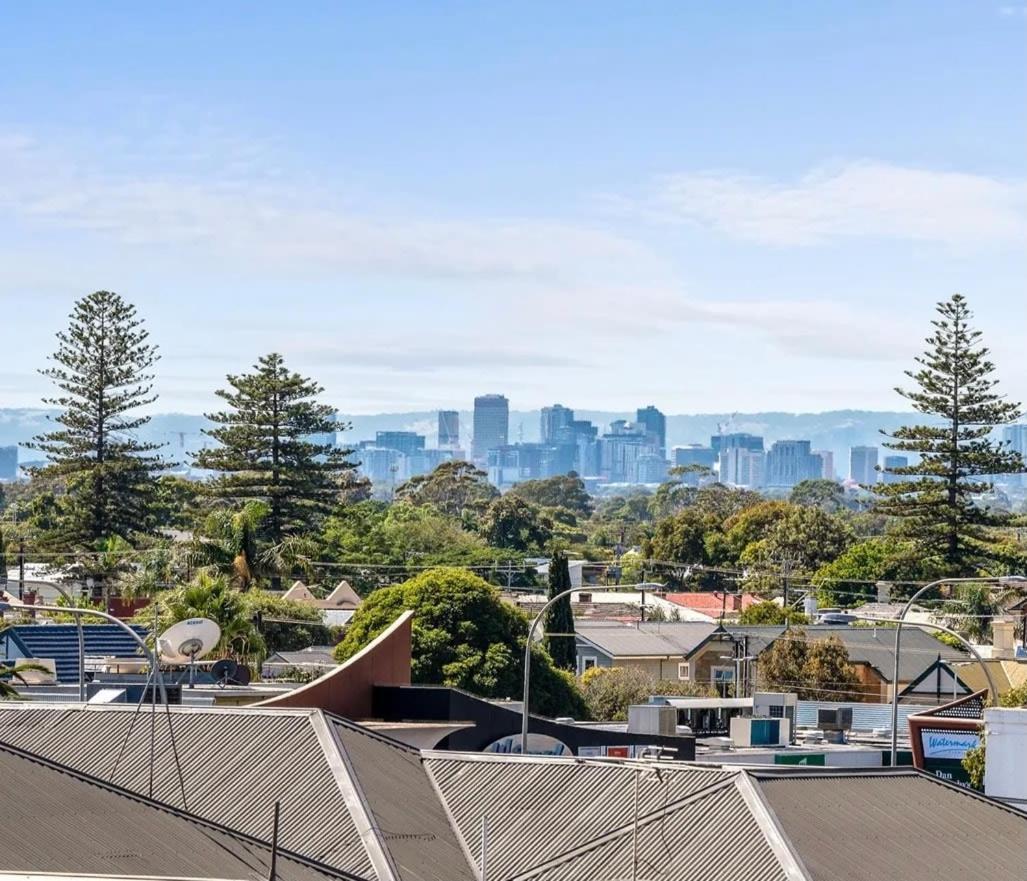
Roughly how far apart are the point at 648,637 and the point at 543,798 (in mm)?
57196

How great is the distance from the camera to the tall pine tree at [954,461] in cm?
10194


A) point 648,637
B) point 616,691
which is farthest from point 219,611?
point 648,637

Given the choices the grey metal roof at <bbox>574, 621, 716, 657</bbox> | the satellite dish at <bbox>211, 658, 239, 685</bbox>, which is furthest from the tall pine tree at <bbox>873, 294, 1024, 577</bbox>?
the satellite dish at <bbox>211, 658, 239, 685</bbox>

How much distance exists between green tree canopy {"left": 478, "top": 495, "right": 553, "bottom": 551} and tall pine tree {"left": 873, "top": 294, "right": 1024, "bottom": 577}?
158 feet

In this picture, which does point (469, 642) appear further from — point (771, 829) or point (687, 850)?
point (771, 829)

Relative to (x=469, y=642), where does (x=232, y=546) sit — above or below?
above

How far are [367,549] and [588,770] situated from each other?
297 ft

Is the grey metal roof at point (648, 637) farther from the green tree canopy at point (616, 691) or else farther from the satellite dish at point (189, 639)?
the satellite dish at point (189, 639)

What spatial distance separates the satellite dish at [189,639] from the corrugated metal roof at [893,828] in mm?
13445

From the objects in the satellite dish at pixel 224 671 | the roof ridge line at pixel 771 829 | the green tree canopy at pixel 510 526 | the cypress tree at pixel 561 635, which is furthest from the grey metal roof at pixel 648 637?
the green tree canopy at pixel 510 526

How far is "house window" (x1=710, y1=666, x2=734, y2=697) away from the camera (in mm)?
77375

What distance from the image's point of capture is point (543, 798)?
26.0 metres

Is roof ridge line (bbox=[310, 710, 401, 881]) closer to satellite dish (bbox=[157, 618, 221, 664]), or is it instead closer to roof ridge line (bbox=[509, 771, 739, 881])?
roof ridge line (bbox=[509, 771, 739, 881])

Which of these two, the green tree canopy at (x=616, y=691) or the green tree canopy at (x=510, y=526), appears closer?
the green tree canopy at (x=616, y=691)
